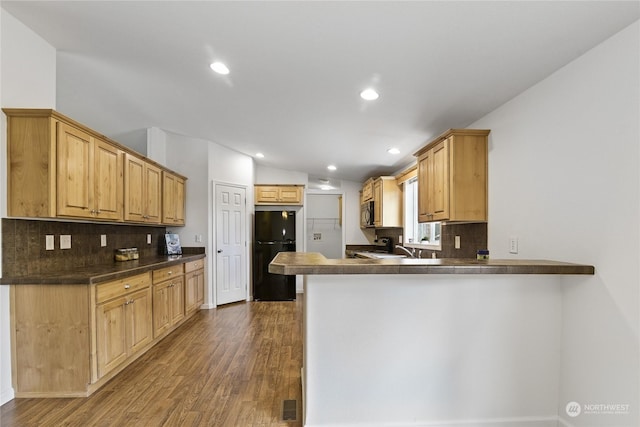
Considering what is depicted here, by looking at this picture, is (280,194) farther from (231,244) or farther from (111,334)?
(111,334)

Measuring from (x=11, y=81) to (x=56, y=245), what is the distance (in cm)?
124

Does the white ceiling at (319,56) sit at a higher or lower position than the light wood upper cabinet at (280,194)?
higher

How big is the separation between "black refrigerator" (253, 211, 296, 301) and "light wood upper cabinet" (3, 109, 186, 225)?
247cm

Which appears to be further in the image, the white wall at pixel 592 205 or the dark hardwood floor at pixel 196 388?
the dark hardwood floor at pixel 196 388

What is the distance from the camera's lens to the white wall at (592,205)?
149cm

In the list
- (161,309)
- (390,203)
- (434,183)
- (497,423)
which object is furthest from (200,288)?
(497,423)

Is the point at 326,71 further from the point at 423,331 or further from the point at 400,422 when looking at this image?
the point at 400,422

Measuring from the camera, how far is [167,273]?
3500mm

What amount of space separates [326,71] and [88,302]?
236 cm

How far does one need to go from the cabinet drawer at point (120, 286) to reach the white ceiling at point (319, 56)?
181cm

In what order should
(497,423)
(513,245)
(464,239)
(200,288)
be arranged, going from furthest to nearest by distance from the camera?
(200,288)
(464,239)
(513,245)
(497,423)

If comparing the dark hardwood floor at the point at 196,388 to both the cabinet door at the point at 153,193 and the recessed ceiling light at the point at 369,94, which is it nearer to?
the cabinet door at the point at 153,193

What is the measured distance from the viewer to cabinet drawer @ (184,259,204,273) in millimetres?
4039

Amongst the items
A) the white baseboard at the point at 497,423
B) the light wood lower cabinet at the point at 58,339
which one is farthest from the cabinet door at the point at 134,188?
the white baseboard at the point at 497,423
